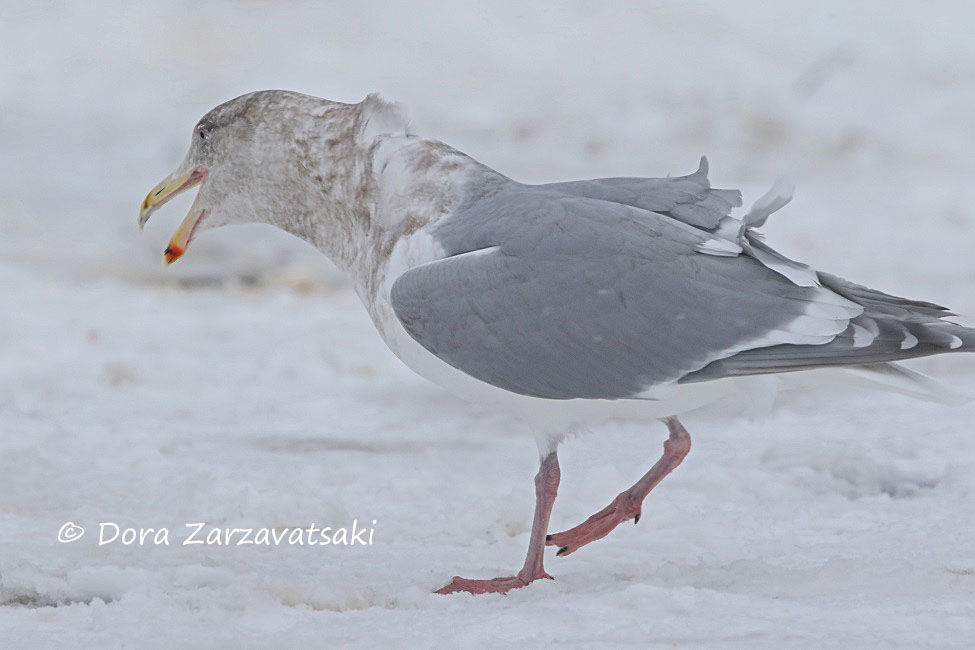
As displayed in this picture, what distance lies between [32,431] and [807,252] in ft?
14.9

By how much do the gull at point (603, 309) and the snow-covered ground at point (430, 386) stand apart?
1.50 ft

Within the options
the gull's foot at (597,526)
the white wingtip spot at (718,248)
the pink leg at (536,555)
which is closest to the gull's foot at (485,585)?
the pink leg at (536,555)

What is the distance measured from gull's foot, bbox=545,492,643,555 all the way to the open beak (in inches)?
55.3

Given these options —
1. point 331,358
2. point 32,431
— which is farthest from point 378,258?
point 331,358

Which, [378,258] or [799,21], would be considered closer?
[378,258]

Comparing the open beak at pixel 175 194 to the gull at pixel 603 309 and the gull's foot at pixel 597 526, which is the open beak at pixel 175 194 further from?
the gull's foot at pixel 597 526

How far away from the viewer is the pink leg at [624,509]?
3580 millimetres

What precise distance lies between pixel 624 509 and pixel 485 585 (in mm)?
551

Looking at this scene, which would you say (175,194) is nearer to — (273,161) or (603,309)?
(273,161)

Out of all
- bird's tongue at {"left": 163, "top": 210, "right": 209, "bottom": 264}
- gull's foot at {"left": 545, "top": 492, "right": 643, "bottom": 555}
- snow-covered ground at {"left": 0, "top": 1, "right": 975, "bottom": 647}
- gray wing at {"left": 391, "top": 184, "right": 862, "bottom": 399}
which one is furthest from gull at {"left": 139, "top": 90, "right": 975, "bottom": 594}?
bird's tongue at {"left": 163, "top": 210, "right": 209, "bottom": 264}

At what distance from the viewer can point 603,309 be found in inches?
125

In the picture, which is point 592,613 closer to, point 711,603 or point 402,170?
point 711,603

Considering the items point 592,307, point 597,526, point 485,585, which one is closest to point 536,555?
point 485,585

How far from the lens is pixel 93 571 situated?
3188mm
